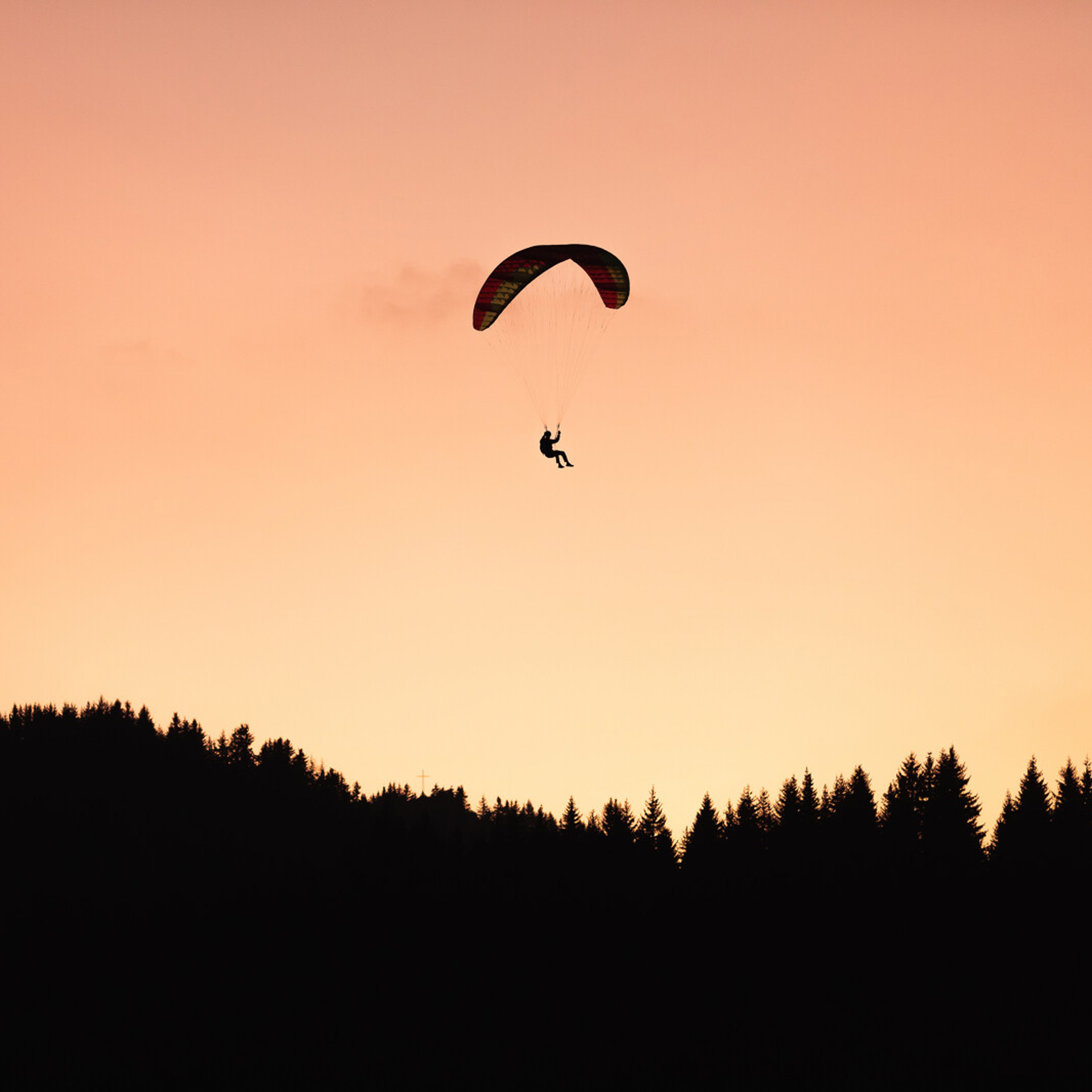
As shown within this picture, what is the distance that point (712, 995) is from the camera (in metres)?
81.0

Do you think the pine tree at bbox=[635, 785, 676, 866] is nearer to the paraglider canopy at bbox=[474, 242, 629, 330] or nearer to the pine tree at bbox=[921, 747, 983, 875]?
the pine tree at bbox=[921, 747, 983, 875]

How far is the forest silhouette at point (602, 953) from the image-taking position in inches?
2936

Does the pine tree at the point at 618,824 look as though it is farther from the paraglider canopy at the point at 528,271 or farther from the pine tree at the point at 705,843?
the paraglider canopy at the point at 528,271

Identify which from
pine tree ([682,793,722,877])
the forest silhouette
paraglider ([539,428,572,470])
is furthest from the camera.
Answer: pine tree ([682,793,722,877])

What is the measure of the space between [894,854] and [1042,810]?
8.00 metres

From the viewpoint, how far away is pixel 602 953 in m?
88.1

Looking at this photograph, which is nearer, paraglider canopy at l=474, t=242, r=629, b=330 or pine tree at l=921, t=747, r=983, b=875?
paraglider canopy at l=474, t=242, r=629, b=330

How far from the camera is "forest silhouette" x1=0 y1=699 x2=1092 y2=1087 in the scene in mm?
74562

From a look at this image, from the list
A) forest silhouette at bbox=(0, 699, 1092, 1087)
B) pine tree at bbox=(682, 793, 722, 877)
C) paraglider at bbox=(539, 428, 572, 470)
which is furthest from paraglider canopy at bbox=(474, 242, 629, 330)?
pine tree at bbox=(682, 793, 722, 877)

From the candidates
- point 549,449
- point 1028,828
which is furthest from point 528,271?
point 1028,828

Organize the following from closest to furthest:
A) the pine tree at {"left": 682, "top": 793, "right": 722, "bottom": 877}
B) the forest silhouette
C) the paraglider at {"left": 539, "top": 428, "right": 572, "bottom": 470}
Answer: the paraglider at {"left": 539, "top": 428, "right": 572, "bottom": 470} → the forest silhouette → the pine tree at {"left": 682, "top": 793, "right": 722, "bottom": 877}

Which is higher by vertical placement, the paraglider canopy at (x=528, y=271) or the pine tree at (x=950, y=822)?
the paraglider canopy at (x=528, y=271)

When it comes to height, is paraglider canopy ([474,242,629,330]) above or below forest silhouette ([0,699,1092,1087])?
above

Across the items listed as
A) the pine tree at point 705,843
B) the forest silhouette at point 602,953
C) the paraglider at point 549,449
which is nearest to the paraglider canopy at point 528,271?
the paraglider at point 549,449
